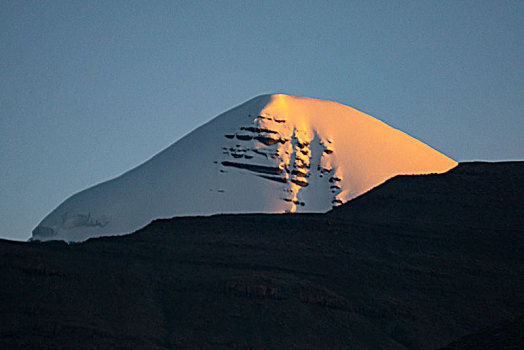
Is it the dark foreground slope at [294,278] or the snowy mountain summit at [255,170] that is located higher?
the snowy mountain summit at [255,170]

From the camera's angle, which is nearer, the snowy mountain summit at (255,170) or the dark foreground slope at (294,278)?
the dark foreground slope at (294,278)

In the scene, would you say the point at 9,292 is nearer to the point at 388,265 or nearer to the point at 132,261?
the point at 132,261

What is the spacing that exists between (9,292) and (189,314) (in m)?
12.9

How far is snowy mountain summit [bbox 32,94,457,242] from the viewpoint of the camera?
346ft

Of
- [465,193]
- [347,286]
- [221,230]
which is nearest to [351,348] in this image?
[347,286]

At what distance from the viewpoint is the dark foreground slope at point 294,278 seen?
56.4m

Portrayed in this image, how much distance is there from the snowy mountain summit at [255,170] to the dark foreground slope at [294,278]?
38.0 feet

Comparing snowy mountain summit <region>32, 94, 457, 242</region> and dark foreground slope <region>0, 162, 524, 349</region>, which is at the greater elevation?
snowy mountain summit <region>32, 94, 457, 242</region>

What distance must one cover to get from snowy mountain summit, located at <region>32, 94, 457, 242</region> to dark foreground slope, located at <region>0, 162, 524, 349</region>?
38.0ft

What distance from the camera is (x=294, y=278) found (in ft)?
227

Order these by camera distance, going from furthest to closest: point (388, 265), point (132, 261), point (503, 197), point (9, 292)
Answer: point (503, 197) < point (388, 265) < point (132, 261) < point (9, 292)

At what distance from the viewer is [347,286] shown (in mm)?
70625

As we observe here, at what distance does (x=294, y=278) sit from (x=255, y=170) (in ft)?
140

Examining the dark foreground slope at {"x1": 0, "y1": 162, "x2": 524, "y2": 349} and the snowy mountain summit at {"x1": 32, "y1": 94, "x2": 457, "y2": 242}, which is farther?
the snowy mountain summit at {"x1": 32, "y1": 94, "x2": 457, "y2": 242}
